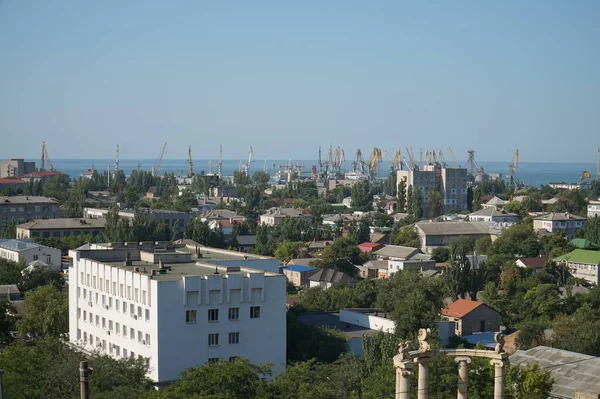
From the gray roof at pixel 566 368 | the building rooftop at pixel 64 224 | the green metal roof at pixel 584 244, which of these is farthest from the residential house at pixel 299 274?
the gray roof at pixel 566 368

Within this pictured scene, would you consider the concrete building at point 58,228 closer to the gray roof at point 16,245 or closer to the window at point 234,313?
the gray roof at point 16,245

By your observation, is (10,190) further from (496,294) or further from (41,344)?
(41,344)

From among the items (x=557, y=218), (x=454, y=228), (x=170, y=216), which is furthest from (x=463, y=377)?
(x=170, y=216)

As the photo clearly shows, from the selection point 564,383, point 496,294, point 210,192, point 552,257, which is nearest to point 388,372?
point 564,383

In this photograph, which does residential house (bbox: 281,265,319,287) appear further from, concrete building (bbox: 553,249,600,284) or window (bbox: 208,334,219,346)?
window (bbox: 208,334,219,346)

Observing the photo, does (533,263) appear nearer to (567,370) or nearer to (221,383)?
(567,370)

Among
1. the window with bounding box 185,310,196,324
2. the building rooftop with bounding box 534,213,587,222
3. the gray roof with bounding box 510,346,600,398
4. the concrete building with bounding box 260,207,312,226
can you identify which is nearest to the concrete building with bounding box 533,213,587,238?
the building rooftop with bounding box 534,213,587,222
